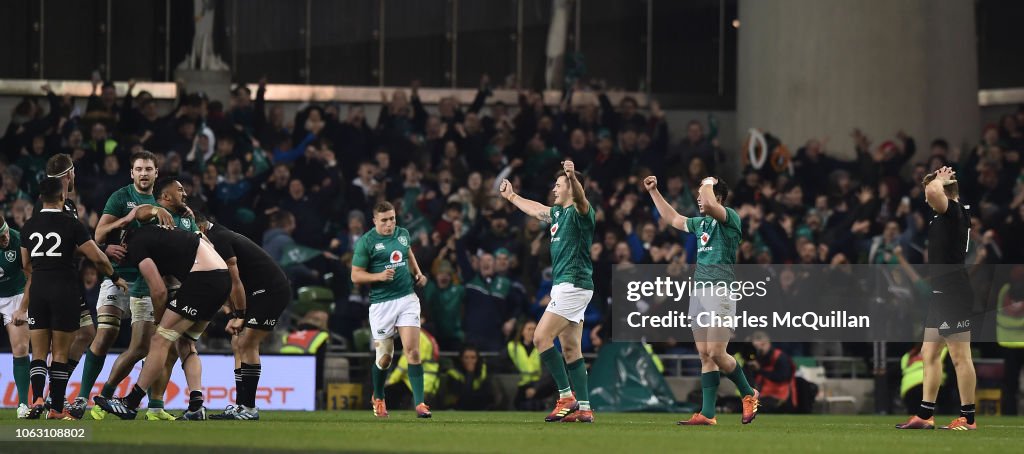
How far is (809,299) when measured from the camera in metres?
20.7

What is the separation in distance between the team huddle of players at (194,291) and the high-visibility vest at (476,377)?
214 inches

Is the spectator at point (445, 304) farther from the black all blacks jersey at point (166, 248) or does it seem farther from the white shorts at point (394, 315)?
the black all blacks jersey at point (166, 248)

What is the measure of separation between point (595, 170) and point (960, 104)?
6.95 m

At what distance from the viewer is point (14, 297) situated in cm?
1514

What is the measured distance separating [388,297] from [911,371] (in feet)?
25.7

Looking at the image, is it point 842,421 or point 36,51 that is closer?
Result: point 842,421

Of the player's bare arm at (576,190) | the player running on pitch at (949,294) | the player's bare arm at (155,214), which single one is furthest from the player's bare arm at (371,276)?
the player running on pitch at (949,294)

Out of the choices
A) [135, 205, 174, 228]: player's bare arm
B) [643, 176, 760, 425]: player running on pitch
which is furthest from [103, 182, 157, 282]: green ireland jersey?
[643, 176, 760, 425]: player running on pitch

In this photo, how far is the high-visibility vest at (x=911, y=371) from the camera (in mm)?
19750

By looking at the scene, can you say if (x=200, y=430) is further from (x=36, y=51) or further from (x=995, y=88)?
(x=995, y=88)

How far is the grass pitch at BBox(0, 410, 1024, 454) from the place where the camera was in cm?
1049

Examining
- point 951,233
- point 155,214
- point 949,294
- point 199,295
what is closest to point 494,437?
point 199,295

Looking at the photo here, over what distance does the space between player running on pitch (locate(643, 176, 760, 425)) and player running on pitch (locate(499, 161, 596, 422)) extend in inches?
30.6

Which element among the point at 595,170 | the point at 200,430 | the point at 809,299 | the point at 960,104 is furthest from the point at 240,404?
the point at 960,104
